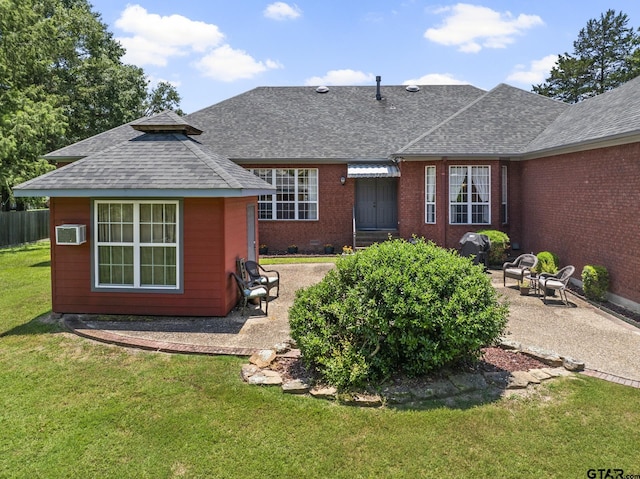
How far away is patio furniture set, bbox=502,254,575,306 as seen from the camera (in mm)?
10641

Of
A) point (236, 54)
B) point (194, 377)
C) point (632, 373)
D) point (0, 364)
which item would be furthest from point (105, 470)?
point (236, 54)

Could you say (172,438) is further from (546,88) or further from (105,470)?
(546,88)

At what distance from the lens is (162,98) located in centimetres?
4000

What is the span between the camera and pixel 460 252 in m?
15.0

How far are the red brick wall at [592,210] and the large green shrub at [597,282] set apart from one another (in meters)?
0.17

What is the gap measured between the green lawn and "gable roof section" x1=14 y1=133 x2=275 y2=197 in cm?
353

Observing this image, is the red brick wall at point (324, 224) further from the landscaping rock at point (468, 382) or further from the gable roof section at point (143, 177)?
the landscaping rock at point (468, 382)

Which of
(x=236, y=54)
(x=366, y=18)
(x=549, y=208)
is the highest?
(x=236, y=54)

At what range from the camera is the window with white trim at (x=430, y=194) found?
1677 centimetres

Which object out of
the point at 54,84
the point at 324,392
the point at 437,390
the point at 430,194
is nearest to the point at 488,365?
the point at 437,390

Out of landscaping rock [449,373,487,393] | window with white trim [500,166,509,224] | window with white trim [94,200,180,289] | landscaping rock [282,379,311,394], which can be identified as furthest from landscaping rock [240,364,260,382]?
window with white trim [500,166,509,224]

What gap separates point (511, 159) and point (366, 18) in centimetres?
761

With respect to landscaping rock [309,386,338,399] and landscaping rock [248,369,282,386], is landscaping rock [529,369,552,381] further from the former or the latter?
landscaping rock [248,369,282,386]

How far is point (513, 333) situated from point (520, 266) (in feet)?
17.7
